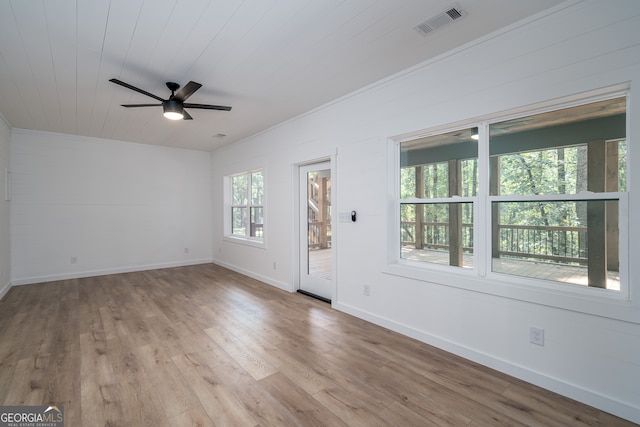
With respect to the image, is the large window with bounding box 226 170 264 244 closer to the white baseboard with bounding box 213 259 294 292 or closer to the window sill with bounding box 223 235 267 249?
the window sill with bounding box 223 235 267 249

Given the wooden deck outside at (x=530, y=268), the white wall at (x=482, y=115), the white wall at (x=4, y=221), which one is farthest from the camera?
the white wall at (x=4, y=221)

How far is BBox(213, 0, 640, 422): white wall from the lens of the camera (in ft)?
6.07

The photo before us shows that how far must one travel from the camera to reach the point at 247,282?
5.21m

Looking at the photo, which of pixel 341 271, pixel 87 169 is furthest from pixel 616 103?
pixel 87 169

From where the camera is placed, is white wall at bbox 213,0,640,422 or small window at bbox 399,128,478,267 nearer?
white wall at bbox 213,0,640,422

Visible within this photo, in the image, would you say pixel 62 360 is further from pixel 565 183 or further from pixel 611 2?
pixel 611 2

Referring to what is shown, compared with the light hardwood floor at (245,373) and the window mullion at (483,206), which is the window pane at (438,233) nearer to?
the window mullion at (483,206)

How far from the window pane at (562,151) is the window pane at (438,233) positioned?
41cm

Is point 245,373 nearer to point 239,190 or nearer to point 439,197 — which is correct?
point 439,197

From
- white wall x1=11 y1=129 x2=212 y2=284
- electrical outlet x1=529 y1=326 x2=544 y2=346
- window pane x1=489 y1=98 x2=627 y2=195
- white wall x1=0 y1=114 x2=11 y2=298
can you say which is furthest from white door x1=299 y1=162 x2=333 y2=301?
white wall x1=0 y1=114 x2=11 y2=298

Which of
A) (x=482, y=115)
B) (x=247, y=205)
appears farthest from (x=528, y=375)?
(x=247, y=205)

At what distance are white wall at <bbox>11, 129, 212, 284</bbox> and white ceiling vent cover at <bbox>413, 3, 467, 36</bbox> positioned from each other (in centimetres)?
596

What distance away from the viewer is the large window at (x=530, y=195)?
202cm

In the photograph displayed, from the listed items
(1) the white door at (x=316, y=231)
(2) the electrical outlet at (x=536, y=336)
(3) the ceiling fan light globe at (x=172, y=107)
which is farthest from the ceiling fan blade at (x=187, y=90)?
(2) the electrical outlet at (x=536, y=336)
